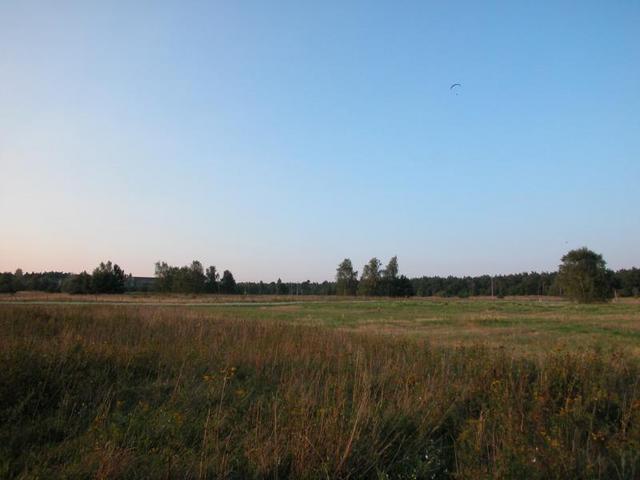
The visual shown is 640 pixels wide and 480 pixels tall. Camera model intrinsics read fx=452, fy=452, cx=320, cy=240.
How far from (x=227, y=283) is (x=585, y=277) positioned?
9605 centimetres

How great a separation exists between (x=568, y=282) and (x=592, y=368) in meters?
75.2

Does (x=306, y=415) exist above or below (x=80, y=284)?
below

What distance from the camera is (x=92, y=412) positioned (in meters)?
5.14

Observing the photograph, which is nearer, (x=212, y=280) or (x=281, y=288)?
(x=212, y=280)

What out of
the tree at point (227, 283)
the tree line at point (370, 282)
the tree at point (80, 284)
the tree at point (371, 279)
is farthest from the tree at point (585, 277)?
the tree at point (80, 284)

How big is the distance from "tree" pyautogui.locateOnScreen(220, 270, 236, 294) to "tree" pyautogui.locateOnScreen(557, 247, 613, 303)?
297ft

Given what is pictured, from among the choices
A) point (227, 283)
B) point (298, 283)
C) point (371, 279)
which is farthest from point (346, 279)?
point (298, 283)

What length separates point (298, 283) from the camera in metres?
180

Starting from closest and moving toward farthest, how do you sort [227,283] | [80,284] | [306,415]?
[306,415] → [80,284] → [227,283]

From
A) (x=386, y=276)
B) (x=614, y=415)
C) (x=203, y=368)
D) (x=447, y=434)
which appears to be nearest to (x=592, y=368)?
(x=614, y=415)

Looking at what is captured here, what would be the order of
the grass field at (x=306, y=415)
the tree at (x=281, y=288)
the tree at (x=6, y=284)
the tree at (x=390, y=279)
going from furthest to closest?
the tree at (x=281, y=288) < the tree at (x=390, y=279) < the tree at (x=6, y=284) < the grass field at (x=306, y=415)

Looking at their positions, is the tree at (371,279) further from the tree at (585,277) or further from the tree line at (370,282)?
the tree at (585,277)

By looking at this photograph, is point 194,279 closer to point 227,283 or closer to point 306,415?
point 227,283

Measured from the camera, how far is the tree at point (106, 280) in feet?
352
